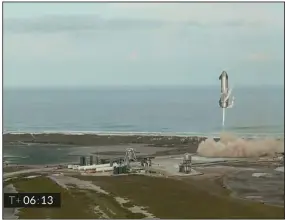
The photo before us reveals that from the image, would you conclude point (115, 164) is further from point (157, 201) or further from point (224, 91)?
point (224, 91)

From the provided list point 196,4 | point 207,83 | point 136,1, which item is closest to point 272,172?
point 207,83

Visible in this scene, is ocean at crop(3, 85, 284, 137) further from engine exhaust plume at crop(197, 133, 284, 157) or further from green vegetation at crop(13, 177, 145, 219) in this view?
green vegetation at crop(13, 177, 145, 219)

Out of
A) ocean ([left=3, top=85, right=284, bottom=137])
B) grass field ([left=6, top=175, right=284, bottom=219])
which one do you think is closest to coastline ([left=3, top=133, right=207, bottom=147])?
ocean ([left=3, top=85, right=284, bottom=137])

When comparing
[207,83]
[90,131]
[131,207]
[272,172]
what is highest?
[207,83]

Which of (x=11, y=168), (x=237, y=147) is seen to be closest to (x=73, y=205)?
(x=11, y=168)

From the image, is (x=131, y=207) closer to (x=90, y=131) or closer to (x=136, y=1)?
(x=90, y=131)

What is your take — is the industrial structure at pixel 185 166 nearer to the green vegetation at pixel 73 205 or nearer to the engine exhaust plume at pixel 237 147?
the engine exhaust plume at pixel 237 147
